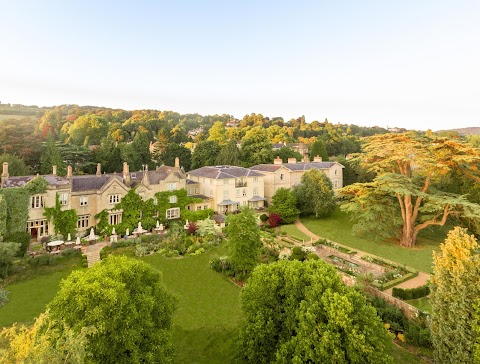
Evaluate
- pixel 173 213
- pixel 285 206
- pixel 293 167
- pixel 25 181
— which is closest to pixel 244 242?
pixel 173 213

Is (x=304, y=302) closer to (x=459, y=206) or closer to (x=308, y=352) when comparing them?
(x=308, y=352)

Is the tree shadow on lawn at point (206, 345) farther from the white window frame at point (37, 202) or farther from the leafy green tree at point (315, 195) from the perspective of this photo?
the leafy green tree at point (315, 195)

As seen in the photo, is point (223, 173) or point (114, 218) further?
point (223, 173)

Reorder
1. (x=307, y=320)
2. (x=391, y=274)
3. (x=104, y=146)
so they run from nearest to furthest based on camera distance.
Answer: (x=307, y=320) < (x=391, y=274) < (x=104, y=146)

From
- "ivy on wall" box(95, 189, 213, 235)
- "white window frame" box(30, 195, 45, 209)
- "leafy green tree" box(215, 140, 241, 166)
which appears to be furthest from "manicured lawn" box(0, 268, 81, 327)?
"leafy green tree" box(215, 140, 241, 166)

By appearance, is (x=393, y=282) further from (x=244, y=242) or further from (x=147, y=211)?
(x=147, y=211)

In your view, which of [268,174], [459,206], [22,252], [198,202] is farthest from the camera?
[268,174]

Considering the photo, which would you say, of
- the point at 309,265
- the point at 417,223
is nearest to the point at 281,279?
the point at 309,265
